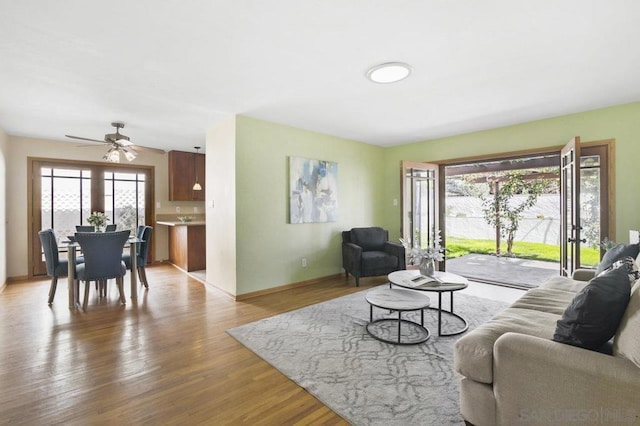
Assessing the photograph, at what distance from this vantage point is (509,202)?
7.61 meters

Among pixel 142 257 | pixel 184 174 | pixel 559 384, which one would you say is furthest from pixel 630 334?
pixel 184 174

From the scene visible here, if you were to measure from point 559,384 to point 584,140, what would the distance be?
365 centimetres

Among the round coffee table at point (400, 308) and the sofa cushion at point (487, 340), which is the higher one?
the sofa cushion at point (487, 340)

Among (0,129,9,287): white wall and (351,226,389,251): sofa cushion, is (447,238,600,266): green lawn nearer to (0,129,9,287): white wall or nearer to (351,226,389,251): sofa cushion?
(351,226,389,251): sofa cushion

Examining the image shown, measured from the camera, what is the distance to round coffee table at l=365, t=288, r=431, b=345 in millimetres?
2557

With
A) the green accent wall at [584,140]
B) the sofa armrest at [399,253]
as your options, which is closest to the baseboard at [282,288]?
the sofa armrest at [399,253]

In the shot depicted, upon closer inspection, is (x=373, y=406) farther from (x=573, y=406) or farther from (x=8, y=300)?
(x=8, y=300)

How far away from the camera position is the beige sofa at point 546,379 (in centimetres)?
123

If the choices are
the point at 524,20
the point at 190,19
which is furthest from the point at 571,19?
the point at 190,19

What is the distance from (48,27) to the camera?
1.99 meters

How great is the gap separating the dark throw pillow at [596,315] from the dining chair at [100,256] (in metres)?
4.16

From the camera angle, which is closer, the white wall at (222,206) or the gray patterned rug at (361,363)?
the gray patterned rug at (361,363)

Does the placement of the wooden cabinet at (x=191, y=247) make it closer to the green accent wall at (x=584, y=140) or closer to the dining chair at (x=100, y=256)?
the dining chair at (x=100, y=256)

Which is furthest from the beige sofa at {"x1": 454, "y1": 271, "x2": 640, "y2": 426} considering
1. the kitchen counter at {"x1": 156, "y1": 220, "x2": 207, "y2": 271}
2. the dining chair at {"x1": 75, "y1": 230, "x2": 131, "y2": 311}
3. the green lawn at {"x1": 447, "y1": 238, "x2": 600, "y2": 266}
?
the green lawn at {"x1": 447, "y1": 238, "x2": 600, "y2": 266}
